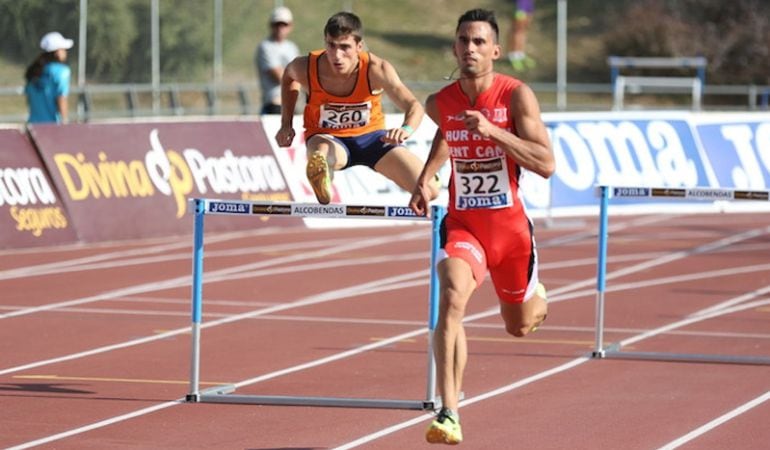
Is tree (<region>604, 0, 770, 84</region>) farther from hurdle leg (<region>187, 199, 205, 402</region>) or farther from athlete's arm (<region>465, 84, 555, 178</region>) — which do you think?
athlete's arm (<region>465, 84, 555, 178</region>)

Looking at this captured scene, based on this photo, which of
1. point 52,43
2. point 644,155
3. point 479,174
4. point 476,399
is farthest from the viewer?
point 644,155

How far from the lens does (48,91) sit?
20.3m

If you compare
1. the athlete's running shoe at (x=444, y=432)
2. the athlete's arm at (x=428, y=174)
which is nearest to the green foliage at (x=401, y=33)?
the athlete's arm at (x=428, y=174)

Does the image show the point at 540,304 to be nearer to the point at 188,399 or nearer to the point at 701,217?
the point at 188,399

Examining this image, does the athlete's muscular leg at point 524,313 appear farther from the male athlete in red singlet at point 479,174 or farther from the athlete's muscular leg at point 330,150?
the athlete's muscular leg at point 330,150

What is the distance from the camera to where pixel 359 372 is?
11.7 meters

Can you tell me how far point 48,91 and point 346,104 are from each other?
9327 millimetres

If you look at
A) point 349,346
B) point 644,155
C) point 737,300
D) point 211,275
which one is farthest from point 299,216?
point 644,155

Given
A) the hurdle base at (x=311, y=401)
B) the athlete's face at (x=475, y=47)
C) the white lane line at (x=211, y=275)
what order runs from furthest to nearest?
1. the white lane line at (x=211, y=275)
2. the hurdle base at (x=311, y=401)
3. the athlete's face at (x=475, y=47)

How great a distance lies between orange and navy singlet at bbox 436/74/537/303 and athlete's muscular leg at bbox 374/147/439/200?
2.70 metres

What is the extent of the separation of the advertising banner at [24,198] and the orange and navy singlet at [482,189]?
33.8 ft

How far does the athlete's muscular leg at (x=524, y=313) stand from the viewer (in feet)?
31.3

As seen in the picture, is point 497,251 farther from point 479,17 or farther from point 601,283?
→ point 601,283

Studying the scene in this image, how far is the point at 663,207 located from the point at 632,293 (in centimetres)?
895
